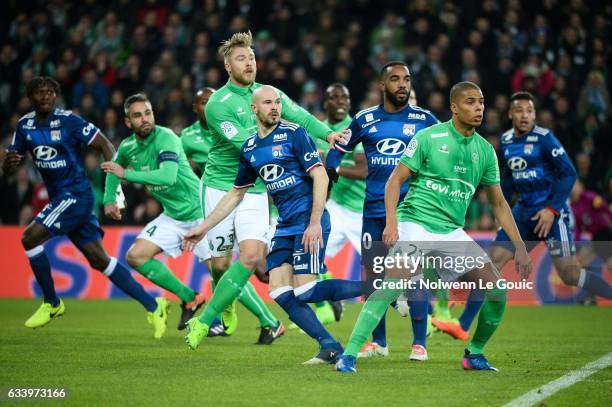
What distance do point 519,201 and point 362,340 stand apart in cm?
421

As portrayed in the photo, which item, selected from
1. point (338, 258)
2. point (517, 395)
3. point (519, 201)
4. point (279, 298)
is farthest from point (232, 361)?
point (338, 258)

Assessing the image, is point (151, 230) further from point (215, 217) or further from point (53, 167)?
point (215, 217)

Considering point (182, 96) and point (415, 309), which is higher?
point (182, 96)

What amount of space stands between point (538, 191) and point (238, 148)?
344cm

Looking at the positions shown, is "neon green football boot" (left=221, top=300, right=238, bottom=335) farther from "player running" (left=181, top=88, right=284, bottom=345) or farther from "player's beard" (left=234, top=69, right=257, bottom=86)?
"player's beard" (left=234, top=69, right=257, bottom=86)

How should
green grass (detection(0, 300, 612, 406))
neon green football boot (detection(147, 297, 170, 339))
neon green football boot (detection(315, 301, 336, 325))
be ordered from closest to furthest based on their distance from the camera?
1. green grass (detection(0, 300, 612, 406))
2. neon green football boot (detection(147, 297, 170, 339))
3. neon green football boot (detection(315, 301, 336, 325))

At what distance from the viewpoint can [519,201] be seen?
36.1 feet

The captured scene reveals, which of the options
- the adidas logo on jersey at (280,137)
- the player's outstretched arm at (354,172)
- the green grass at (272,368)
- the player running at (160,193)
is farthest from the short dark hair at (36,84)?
the adidas logo on jersey at (280,137)

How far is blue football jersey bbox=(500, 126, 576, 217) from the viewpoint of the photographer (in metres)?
10.6

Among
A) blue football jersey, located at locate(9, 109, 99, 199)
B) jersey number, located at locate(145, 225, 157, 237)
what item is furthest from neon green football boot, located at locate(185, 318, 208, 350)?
blue football jersey, located at locate(9, 109, 99, 199)

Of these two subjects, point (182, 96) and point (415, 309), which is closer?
point (415, 309)

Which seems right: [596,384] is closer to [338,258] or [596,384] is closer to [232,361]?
[232,361]

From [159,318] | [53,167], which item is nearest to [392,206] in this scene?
[159,318]

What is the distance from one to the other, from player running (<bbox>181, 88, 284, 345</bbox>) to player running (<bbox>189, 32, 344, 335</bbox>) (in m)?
0.31
